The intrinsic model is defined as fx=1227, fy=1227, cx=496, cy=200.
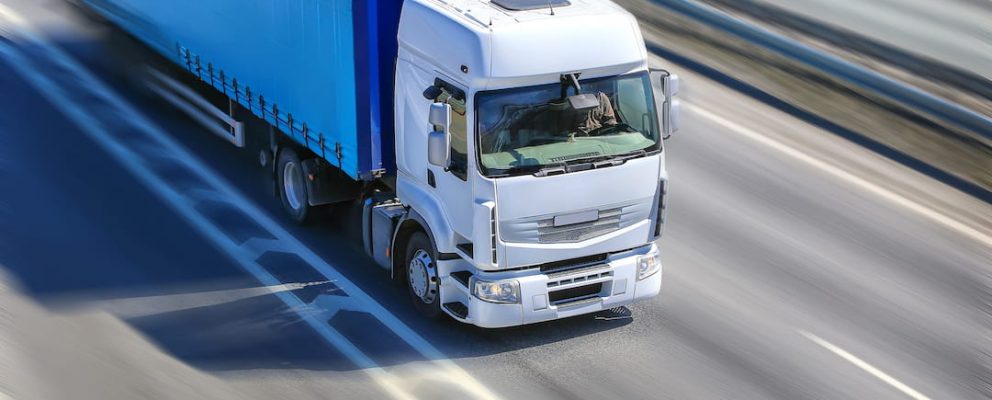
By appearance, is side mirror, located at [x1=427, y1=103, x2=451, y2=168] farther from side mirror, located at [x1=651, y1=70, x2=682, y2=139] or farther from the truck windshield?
side mirror, located at [x1=651, y1=70, x2=682, y2=139]

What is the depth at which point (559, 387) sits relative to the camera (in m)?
10.9

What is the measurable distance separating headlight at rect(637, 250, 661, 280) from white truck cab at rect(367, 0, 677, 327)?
2 cm

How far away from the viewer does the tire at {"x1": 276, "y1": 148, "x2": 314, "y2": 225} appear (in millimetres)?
13484

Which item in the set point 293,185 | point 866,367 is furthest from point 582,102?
point 293,185

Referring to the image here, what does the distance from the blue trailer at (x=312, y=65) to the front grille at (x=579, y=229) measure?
1.99 metres

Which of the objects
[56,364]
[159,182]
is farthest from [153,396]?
[159,182]

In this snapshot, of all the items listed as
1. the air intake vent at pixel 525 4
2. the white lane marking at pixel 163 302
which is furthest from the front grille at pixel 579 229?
the white lane marking at pixel 163 302

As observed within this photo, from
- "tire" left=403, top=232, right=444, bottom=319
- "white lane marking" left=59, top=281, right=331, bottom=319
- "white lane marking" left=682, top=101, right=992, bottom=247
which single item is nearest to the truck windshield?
"tire" left=403, top=232, right=444, bottom=319

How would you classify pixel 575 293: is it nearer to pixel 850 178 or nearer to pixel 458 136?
pixel 458 136

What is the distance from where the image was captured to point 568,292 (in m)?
11.3

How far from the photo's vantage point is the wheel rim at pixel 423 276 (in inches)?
456

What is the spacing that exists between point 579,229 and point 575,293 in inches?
26.4

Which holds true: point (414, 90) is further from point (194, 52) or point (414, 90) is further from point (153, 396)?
point (194, 52)

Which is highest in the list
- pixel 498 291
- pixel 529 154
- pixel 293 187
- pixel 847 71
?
pixel 529 154
